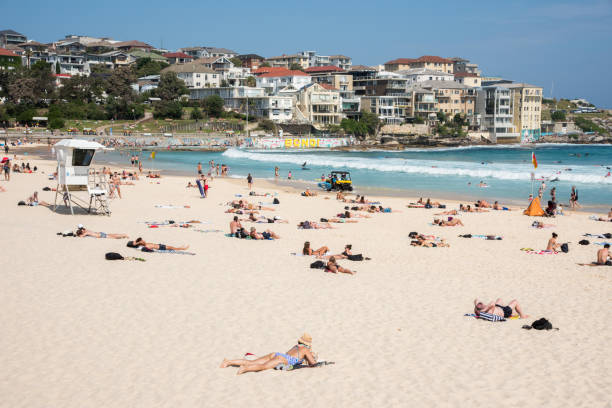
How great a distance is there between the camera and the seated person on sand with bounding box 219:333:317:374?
7.02 meters

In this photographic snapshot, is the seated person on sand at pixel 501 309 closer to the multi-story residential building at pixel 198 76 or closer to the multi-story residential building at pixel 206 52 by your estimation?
the multi-story residential building at pixel 198 76

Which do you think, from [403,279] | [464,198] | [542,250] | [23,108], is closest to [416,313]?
[403,279]

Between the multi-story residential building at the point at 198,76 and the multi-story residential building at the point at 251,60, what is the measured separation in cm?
2829

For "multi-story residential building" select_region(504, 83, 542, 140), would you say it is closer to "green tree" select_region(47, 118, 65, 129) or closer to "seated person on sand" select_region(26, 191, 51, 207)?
"green tree" select_region(47, 118, 65, 129)

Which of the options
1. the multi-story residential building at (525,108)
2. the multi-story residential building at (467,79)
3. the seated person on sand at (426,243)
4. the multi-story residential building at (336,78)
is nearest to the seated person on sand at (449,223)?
the seated person on sand at (426,243)

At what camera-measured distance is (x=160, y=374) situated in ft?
22.4

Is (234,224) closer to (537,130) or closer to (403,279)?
(403,279)

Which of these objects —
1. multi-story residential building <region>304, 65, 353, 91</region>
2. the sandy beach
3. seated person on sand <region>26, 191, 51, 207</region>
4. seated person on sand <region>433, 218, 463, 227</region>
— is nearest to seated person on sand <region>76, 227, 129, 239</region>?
the sandy beach

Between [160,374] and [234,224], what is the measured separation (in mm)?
9197

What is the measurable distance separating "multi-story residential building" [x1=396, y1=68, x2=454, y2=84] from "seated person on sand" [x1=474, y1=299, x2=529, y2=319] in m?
108

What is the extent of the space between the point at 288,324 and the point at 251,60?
124m

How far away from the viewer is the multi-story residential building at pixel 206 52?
124 meters

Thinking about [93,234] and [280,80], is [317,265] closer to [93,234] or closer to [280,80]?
[93,234]

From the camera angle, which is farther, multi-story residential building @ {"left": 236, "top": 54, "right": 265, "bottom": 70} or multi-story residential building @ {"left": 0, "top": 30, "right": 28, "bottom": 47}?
multi-story residential building @ {"left": 236, "top": 54, "right": 265, "bottom": 70}
